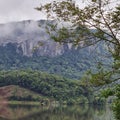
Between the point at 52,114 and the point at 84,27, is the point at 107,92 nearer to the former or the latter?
the point at 84,27

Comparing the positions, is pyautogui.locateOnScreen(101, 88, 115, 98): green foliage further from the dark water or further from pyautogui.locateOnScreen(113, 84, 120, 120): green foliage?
the dark water

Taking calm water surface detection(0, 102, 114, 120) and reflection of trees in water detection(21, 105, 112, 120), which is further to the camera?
reflection of trees in water detection(21, 105, 112, 120)

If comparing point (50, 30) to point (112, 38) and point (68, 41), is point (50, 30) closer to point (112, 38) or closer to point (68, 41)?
point (68, 41)

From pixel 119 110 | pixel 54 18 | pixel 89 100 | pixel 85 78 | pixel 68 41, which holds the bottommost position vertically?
pixel 89 100

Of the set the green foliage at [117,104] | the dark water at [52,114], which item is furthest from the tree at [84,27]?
the dark water at [52,114]

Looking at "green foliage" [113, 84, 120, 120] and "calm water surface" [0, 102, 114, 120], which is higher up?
"green foliage" [113, 84, 120, 120]

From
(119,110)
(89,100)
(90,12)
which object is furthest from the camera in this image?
(89,100)

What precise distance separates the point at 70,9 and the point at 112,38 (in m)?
2.26

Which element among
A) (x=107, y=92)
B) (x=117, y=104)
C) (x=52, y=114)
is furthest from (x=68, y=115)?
(x=117, y=104)

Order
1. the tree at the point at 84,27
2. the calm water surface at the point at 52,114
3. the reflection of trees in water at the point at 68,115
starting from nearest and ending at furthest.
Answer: the tree at the point at 84,27
the calm water surface at the point at 52,114
the reflection of trees in water at the point at 68,115

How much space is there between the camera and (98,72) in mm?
18578

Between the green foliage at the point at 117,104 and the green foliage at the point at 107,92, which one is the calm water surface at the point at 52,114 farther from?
the green foliage at the point at 117,104

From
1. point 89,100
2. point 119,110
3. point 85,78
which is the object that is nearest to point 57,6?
point 85,78

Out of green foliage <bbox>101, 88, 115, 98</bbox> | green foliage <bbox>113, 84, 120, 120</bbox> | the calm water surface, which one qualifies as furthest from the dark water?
green foliage <bbox>113, 84, 120, 120</bbox>
